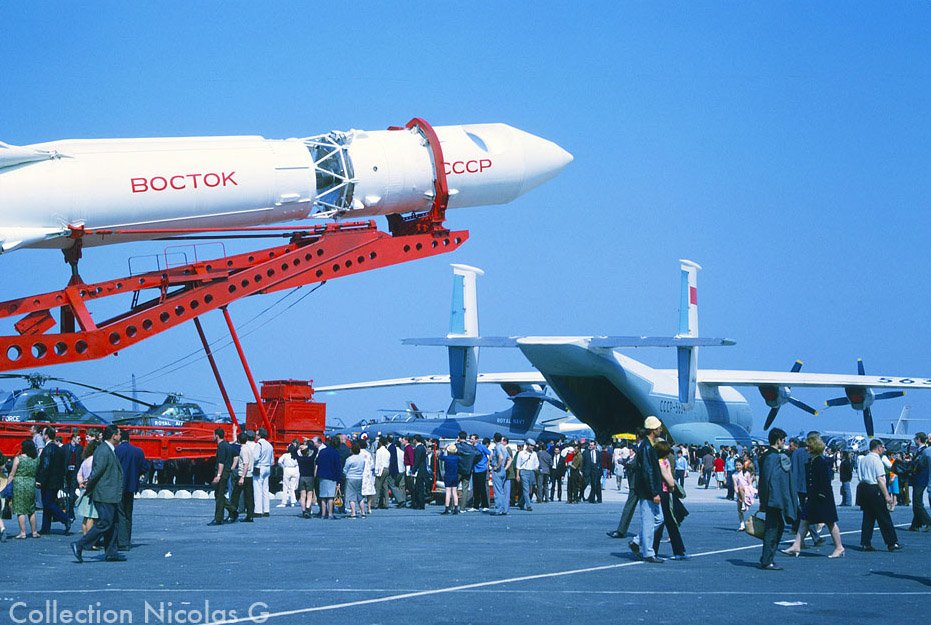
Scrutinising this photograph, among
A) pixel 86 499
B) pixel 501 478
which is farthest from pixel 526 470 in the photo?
pixel 86 499

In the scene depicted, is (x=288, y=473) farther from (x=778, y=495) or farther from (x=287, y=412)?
(x=778, y=495)

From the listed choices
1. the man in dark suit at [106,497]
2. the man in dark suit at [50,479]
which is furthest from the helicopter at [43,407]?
the man in dark suit at [106,497]

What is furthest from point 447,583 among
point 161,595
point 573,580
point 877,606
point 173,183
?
point 173,183

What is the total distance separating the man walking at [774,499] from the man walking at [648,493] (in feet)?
3.44

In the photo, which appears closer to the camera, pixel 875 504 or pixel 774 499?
pixel 774 499

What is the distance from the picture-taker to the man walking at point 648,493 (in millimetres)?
11211

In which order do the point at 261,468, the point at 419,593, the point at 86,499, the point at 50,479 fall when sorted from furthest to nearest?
the point at 261,468 < the point at 50,479 < the point at 86,499 < the point at 419,593

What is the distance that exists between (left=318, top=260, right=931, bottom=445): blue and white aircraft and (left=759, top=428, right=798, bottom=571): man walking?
2460cm

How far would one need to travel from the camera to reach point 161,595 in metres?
8.73

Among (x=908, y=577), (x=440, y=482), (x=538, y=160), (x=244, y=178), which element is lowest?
(x=908, y=577)

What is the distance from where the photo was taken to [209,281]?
17.0 metres

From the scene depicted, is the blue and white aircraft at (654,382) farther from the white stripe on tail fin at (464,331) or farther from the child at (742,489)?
the child at (742,489)

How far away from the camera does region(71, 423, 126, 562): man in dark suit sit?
36.9 feet

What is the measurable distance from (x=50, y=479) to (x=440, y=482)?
38.0ft
